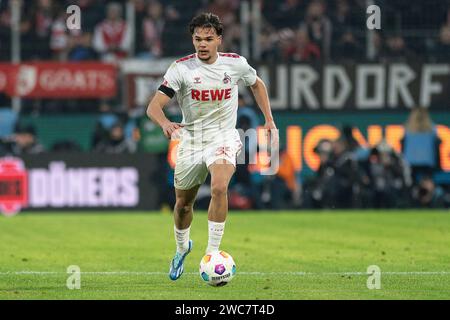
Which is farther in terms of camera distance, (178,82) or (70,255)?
(70,255)

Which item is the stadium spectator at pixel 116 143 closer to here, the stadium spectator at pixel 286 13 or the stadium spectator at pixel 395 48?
the stadium spectator at pixel 286 13

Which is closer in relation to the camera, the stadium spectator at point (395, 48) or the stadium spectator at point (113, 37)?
the stadium spectator at point (113, 37)

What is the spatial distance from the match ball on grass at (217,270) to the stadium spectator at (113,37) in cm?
1457

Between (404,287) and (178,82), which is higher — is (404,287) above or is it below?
below

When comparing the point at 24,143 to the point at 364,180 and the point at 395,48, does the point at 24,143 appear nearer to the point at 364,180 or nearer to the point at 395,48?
the point at 364,180

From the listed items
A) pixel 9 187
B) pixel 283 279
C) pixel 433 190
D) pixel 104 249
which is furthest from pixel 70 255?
pixel 433 190

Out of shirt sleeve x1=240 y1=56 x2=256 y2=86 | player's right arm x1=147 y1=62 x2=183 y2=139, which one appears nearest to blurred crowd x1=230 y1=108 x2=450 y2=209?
shirt sleeve x1=240 y1=56 x2=256 y2=86

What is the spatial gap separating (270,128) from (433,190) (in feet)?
44.1

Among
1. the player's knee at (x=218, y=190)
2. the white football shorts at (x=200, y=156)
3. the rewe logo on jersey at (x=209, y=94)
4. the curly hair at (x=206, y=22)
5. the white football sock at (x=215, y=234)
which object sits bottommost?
the white football sock at (x=215, y=234)

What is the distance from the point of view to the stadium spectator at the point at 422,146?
80.4ft

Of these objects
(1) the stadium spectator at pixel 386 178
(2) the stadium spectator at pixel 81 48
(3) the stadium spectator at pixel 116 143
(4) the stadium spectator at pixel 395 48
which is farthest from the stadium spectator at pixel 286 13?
(3) the stadium spectator at pixel 116 143

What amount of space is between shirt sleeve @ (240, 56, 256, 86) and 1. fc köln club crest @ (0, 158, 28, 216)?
485 inches
